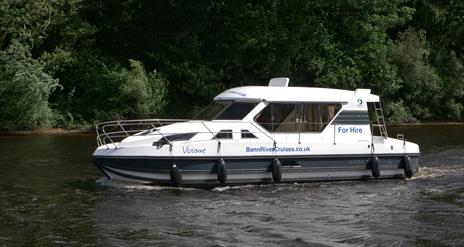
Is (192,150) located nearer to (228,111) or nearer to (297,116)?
(228,111)

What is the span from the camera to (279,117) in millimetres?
21766

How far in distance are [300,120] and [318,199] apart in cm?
357

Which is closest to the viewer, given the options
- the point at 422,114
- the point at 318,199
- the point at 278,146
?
the point at 318,199

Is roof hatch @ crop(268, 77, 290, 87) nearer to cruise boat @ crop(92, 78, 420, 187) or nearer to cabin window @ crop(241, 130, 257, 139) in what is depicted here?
cruise boat @ crop(92, 78, 420, 187)

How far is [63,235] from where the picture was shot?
47.6ft

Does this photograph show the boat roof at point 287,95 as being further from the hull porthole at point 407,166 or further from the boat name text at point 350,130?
the hull porthole at point 407,166

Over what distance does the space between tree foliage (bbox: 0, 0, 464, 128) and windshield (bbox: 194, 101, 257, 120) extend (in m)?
16.4

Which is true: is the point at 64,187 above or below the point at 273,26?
below

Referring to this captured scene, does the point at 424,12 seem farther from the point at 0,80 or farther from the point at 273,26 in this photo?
the point at 0,80

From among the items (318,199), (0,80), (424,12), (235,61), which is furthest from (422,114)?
(318,199)

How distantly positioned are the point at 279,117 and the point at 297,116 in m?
0.65

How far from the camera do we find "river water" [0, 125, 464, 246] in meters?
Answer: 14.6

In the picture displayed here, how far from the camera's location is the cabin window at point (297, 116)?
21594 millimetres

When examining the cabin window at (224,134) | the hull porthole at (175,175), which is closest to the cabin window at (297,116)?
the cabin window at (224,134)
